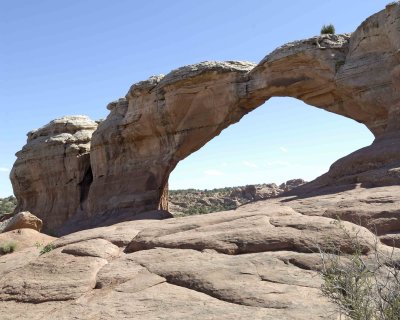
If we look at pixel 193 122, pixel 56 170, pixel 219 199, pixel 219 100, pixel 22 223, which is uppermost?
pixel 219 100

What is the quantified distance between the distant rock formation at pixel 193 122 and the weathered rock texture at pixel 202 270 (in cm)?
387

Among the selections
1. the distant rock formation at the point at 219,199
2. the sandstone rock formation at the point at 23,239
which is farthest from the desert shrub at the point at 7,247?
the distant rock formation at the point at 219,199

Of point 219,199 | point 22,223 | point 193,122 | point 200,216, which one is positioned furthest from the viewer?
point 219,199

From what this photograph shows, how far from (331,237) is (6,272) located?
7473 mm

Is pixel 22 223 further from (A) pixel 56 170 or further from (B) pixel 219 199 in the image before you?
(B) pixel 219 199

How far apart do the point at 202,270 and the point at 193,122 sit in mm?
17043

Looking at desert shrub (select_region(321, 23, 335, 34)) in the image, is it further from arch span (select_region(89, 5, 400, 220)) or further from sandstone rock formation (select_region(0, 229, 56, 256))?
sandstone rock formation (select_region(0, 229, 56, 256))

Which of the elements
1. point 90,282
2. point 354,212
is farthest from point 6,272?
point 354,212

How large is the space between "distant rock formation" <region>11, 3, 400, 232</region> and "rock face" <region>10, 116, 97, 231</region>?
7cm

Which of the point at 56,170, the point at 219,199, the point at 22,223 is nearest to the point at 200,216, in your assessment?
the point at 22,223

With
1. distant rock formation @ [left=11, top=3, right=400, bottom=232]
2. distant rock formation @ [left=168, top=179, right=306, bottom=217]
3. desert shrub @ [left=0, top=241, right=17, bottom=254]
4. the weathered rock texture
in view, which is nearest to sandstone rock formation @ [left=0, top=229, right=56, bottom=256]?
desert shrub @ [left=0, top=241, right=17, bottom=254]

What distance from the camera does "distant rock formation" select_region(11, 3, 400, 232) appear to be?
1645cm

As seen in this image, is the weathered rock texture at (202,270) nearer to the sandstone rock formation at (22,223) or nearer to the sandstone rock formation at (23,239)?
the sandstone rock formation at (23,239)

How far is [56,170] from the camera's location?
29.2 m
